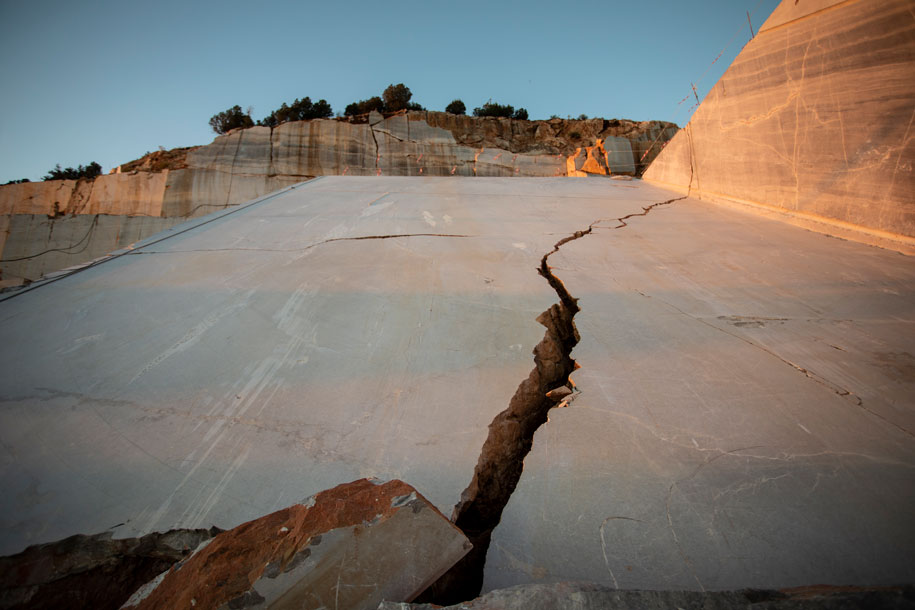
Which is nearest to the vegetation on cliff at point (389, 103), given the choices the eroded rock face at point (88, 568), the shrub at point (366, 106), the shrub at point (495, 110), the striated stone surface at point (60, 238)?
the shrub at point (366, 106)

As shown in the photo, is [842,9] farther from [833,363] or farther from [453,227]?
[453,227]

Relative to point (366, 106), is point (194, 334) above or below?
below

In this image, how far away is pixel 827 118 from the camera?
7.82ft

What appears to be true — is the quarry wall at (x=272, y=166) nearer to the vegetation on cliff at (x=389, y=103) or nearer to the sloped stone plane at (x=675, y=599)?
the vegetation on cliff at (x=389, y=103)

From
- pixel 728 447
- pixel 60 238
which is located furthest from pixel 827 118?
pixel 60 238

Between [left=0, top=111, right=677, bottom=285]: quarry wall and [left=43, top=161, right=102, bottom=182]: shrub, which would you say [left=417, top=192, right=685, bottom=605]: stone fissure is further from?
[left=43, top=161, right=102, bottom=182]: shrub

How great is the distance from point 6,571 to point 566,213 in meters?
3.17

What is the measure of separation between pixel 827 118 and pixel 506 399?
9.92ft

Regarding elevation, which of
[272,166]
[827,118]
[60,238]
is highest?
[272,166]

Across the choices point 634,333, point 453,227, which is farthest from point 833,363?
point 453,227

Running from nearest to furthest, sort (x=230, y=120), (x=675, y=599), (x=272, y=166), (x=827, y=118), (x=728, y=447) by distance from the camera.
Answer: (x=675, y=599) < (x=728, y=447) < (x=827, y=118) < (x=272, y=166) < (x=230, y=120)

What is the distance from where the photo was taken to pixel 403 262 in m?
2.02

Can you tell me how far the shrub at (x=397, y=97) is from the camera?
42.4ft

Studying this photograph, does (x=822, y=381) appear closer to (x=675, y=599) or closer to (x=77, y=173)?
(x=675, y=599)
